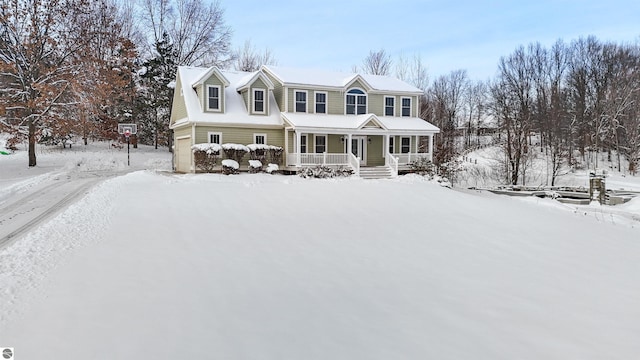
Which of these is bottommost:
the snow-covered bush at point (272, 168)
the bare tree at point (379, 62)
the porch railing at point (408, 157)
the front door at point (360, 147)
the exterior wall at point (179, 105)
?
the snow-covered bush at point (272, 168)

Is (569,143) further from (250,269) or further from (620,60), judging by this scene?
(250,269)

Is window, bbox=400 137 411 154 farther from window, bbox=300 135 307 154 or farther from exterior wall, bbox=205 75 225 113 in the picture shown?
exterior wall, bbox=205 75 225 113

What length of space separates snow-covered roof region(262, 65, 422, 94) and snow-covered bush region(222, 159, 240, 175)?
5704 mm

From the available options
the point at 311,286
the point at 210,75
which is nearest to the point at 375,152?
the point at 210,75

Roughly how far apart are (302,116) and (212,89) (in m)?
4.94

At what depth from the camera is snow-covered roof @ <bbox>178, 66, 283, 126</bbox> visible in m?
21.2

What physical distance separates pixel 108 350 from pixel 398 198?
427 inches

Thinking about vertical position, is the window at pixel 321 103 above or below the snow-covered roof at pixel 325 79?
below

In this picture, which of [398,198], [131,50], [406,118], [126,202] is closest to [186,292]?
[126,202]

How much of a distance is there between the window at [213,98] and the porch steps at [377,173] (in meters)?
8.40

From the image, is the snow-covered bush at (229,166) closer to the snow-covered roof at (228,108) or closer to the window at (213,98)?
the snow-covered roof at (228,108)

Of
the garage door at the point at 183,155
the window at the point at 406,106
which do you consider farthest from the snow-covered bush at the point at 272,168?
the window at the point at 406,106

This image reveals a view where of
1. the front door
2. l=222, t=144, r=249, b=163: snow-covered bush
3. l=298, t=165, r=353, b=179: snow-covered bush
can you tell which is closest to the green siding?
the front door

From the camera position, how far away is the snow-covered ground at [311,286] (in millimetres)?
4074
